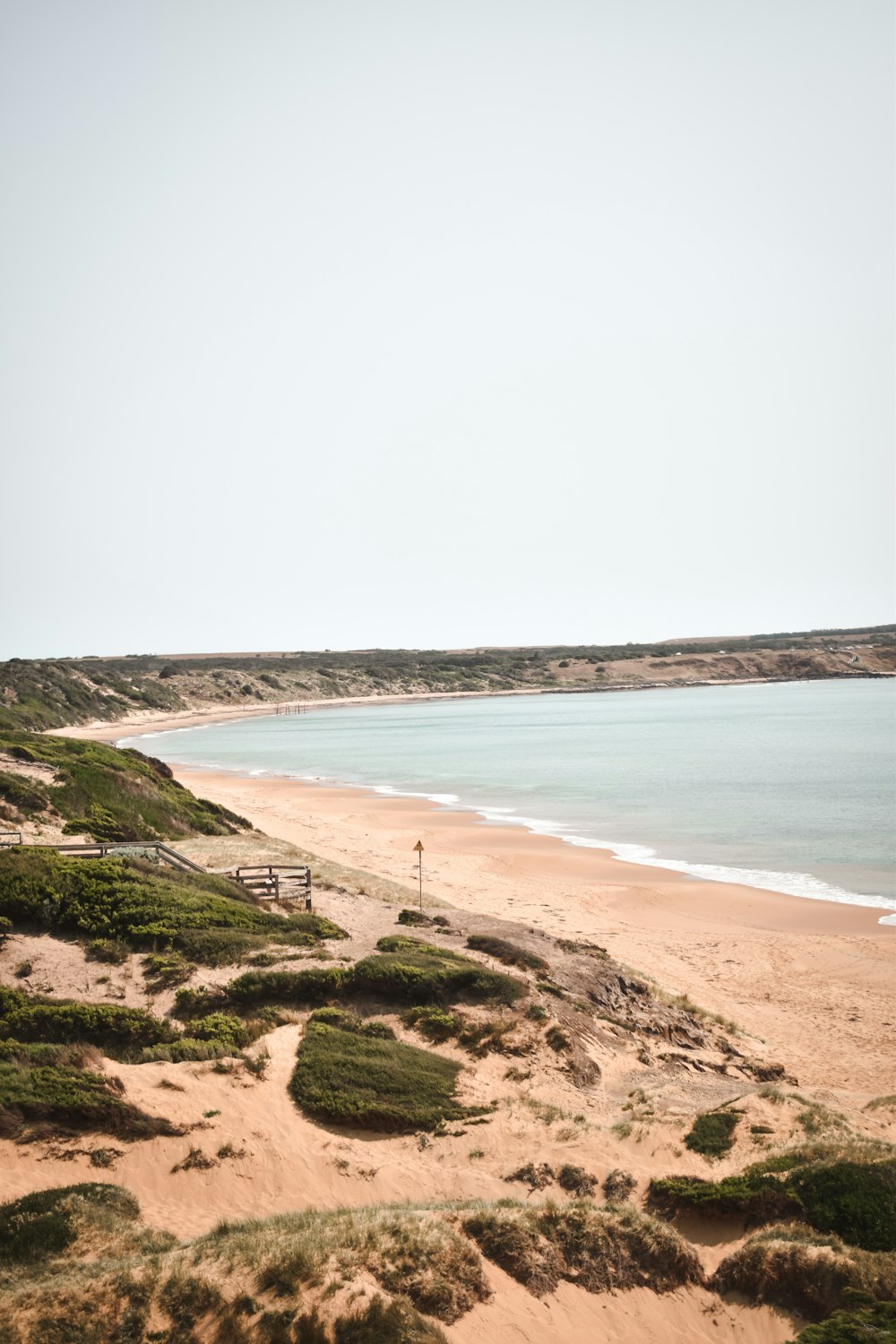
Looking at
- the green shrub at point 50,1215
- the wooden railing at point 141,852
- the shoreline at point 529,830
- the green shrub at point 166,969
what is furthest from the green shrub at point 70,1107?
the shoreline at point 529,830

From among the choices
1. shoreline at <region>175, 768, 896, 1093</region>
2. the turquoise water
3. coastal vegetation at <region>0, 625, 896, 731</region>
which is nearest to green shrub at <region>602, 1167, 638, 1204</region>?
shoreline at <region>175, 768, 896, 1093</region>

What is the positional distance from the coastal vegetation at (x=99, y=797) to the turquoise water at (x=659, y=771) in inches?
601

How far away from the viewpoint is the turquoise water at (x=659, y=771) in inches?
1331

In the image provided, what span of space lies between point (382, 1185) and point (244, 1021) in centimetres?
459

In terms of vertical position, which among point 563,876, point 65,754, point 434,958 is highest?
point 65,754

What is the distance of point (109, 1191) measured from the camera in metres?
9.29

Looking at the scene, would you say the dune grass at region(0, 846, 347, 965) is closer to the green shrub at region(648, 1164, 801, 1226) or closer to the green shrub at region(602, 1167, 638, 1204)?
the green shrub at region(602, 1167, 638, 1204)

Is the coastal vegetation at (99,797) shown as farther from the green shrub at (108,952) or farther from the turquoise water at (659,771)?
the turquoise water at (659,771)

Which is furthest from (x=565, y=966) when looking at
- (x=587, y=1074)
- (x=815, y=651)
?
(x=815, y=651)

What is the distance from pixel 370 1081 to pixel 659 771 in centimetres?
4684

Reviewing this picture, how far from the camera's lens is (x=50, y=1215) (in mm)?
8539

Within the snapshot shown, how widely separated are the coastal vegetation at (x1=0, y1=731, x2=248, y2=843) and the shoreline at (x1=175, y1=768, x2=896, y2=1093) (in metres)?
3.84

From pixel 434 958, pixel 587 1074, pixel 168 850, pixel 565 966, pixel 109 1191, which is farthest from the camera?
pixel 168 850

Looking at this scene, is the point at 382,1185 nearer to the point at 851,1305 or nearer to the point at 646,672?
the point at 851,1305
